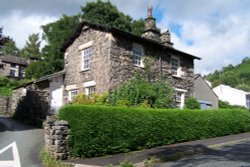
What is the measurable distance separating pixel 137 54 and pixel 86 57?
370 cm

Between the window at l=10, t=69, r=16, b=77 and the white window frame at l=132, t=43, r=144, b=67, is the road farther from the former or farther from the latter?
the window at l=10, t=69, r=16, b=77

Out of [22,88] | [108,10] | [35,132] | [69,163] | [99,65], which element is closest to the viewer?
[69,163]

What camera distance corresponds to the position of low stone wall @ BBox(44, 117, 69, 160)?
12.4 metres

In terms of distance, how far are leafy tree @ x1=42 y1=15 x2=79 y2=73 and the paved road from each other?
30954 millimetres

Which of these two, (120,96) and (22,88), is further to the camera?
(22,88)

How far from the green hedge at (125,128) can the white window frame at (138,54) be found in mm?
5629

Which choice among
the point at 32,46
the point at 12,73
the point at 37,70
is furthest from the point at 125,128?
the point at 32,46

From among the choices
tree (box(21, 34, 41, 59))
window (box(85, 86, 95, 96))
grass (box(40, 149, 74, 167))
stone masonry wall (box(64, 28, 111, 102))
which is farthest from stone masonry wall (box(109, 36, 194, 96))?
tree (box(21, 34, 41, 59))

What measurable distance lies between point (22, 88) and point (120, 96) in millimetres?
11266

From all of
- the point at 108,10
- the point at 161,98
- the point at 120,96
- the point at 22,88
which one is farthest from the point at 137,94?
the point at 108,10

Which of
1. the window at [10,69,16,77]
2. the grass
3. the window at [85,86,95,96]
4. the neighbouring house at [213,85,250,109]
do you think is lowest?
the grass

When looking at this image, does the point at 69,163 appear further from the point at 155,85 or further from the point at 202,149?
the point at 155,85

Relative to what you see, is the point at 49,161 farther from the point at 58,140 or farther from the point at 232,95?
the point at 232,95

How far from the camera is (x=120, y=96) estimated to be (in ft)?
64.6
